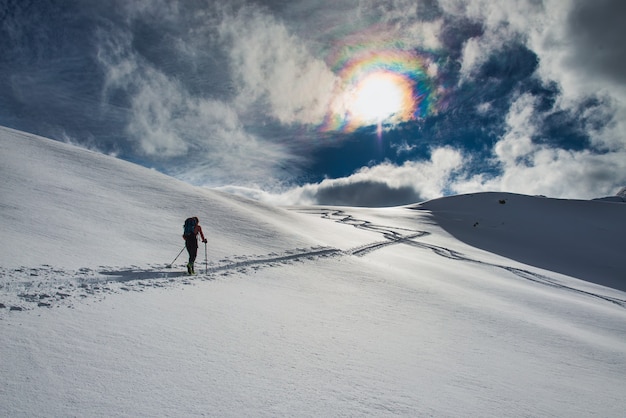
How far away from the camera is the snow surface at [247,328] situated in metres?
3.44

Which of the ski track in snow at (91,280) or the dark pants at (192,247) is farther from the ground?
the dark pants at (192,247)

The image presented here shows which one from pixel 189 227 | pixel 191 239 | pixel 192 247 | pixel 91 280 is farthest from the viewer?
pixel 189 227

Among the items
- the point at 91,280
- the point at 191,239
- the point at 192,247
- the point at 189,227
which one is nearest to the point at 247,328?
the point at 91,280

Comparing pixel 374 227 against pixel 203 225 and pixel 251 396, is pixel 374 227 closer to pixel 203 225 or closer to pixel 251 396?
pixel 203 225

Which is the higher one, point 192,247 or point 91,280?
point 192,247

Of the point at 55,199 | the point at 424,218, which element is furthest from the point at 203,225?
the point at 424,218

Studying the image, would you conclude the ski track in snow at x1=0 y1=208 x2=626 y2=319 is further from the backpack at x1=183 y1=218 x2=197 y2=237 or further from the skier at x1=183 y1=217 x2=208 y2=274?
the backpack at x1=183 y1=218 x2=197 y2=237

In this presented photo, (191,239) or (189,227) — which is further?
(189,227)

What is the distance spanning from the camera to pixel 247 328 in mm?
5266

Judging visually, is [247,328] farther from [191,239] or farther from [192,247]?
[191,239]

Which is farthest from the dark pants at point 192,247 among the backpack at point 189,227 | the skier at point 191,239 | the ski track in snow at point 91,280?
the ski track in snow at point 91,280

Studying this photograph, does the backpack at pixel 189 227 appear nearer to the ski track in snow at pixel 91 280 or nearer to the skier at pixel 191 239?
the skier at pixel 191 239

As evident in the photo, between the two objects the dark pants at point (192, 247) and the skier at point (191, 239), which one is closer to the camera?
the skier at point (191, 239)

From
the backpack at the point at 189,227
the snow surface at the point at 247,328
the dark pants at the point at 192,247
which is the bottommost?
the snow surface at the point at 247,328
